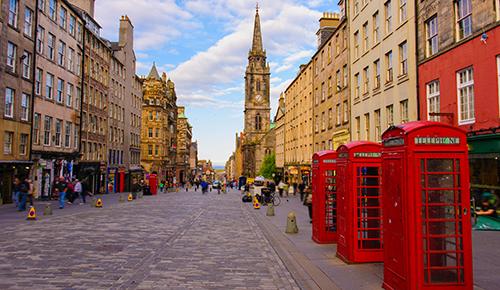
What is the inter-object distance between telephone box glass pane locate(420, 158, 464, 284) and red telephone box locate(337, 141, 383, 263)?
2.69m

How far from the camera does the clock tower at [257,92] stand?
11712 cm

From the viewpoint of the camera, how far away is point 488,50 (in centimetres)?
1518

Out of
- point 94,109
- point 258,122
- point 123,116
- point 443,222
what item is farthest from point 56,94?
point 258,122

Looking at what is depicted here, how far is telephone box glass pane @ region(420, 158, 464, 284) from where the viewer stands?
647cm

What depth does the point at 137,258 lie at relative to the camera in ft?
32.7

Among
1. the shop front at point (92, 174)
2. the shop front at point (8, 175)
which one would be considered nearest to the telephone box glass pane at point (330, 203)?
the shop front at point (8, 175)

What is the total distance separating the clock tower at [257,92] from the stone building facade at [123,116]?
181 ft

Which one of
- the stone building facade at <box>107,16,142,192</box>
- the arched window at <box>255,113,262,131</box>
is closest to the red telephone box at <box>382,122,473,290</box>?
the stone building facade at <box>107,16,142,192</box>

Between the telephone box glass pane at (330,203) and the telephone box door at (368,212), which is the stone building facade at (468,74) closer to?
the telephone box glass pane at (330,203)

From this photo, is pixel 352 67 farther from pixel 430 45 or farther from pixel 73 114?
pixel 73 114

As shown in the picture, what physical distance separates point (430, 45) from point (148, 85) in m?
61.9

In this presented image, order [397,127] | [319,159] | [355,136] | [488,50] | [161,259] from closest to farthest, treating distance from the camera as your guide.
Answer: [397,127], [161,259], [319,159], [488,50], [355,136]

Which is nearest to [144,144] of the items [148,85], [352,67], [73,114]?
[148,85]

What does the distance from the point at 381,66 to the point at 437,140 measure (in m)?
20.1
